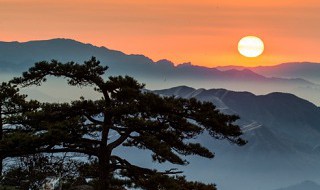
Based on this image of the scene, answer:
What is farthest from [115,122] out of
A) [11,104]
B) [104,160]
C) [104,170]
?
[11,104]

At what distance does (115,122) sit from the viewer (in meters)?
33.0

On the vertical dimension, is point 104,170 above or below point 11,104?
below

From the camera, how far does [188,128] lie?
1340 inches

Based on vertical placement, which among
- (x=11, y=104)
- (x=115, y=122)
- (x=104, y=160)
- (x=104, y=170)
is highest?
(x=11, y=104)

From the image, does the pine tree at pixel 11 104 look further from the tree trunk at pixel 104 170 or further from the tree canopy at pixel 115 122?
the tree trunk at pixel 104 170

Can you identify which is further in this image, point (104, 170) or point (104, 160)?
point (104, 160)

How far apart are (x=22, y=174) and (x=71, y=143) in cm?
408

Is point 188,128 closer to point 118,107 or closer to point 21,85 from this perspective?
point 118,107

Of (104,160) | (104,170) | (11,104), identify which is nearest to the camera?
(104,170)

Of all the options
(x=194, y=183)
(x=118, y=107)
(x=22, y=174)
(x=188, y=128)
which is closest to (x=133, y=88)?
(x=118, y=107)

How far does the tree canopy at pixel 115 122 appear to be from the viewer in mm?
31812

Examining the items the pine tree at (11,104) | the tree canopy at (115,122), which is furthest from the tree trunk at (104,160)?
the pine tree at (11,104)

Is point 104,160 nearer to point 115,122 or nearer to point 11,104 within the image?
point 115,122

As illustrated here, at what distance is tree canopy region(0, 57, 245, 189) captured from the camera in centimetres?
3181
